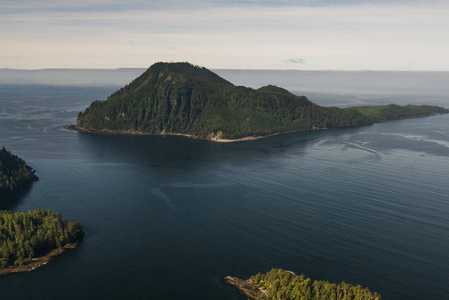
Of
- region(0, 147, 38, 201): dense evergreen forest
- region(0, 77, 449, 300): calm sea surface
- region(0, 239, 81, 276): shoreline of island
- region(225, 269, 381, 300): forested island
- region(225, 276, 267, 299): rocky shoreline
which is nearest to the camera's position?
region(225, 269, 381, 300): forested island

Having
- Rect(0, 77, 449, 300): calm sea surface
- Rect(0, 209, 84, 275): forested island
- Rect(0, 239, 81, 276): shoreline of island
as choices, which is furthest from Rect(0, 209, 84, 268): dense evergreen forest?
Rect(0, 77, 449, 300): calm sea surface

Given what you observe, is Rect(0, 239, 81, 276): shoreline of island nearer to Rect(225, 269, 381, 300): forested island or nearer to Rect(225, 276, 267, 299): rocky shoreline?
Rect(225, 276, 267, 299): rocky shoreline

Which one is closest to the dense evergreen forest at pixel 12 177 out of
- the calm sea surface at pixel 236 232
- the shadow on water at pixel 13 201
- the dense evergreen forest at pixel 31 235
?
the shadow on water at pixel 13 201

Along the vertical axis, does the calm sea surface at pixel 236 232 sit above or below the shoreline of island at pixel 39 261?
above

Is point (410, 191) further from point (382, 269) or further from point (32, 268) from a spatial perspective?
point (32, 268)

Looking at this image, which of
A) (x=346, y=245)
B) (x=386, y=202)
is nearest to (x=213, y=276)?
(x=346, y=245)

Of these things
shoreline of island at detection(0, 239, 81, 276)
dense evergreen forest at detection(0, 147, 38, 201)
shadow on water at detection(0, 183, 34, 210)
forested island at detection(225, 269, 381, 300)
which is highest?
dense evergreen forest at detection(0, 147, 38, 201)

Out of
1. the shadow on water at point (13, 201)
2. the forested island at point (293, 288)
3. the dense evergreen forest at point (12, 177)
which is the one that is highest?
the dense evergreen forest at point (12, 177)

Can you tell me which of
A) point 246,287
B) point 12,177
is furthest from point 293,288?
point 12,177

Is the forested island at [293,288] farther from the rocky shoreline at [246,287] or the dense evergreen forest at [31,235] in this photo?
the dense evergreen forest at [31,235]
